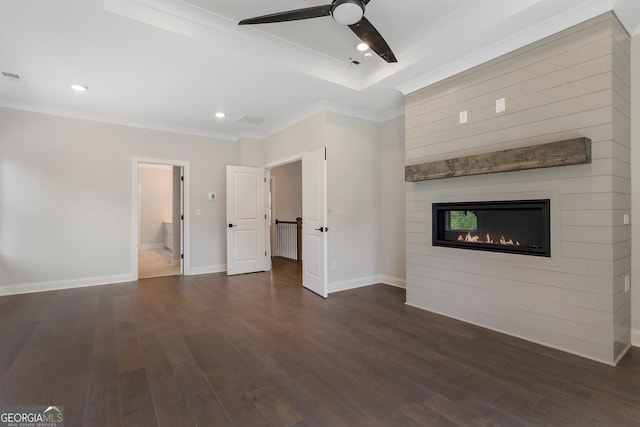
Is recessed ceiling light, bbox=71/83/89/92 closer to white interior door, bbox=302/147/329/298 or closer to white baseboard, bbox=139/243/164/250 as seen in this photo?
white interior door, bbox=302/147/329/298

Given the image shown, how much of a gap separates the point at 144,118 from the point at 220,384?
15.8 feet

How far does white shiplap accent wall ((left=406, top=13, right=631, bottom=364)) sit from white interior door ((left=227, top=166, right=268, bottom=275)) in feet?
12.7

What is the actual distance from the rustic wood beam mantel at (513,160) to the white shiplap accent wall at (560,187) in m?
0.14

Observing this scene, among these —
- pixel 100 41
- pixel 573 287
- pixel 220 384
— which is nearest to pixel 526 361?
pixel 573 287

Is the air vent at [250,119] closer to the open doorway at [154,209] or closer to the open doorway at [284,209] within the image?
the open doorway at [284,209]

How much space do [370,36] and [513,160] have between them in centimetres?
170

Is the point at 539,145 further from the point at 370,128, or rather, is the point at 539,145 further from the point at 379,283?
the point at 379,283

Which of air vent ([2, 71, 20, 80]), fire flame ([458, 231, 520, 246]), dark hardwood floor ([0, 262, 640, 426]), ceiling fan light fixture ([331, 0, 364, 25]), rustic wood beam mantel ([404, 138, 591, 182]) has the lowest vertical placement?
dark hardwood floor ([0, 262, 640, 426])

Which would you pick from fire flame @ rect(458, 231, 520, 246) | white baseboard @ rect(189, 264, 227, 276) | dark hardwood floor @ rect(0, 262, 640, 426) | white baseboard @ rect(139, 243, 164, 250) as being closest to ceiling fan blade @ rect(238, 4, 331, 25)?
fire flame @ rect(458, 231, 520, 246)

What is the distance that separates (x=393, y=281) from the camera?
4820 mm

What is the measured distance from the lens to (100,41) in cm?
284

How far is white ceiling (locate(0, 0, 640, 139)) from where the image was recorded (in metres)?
2.54

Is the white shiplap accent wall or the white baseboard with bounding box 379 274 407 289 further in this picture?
the white baseboard with bounding box 379 274 407 289

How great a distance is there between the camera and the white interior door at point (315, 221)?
4.25m
